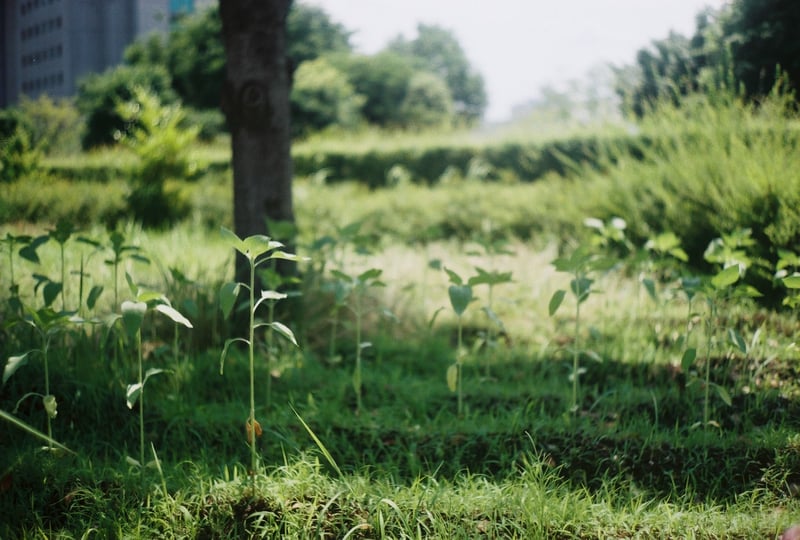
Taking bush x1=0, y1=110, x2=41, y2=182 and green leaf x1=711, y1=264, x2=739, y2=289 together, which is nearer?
green leaf x1=711, y1=264, x2=739, y2=289

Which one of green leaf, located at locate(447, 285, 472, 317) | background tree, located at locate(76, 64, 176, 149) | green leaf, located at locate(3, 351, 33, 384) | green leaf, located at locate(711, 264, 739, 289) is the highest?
background tree, located at locate(76, 64, 176, 149)

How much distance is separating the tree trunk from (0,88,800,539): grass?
432 mm

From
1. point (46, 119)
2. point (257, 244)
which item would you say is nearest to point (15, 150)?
point (46, 119)

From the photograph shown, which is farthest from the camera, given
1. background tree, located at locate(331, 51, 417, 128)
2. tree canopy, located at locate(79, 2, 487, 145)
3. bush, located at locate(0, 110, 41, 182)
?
background tree, located at locate(331, 51, 417, 128)

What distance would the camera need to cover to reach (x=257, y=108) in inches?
126

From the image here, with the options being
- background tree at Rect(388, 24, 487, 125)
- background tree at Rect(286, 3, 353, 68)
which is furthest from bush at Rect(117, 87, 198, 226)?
background tree at Rect(388, 24, 487, 125)

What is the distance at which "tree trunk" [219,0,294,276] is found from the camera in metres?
3.19

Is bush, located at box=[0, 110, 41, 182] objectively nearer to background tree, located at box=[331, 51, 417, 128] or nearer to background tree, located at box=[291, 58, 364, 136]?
background tree, located at box=[291, 58, 364, 136]

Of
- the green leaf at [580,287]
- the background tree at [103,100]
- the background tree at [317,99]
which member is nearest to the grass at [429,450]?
the green leaf at [580,287]

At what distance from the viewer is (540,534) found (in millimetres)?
1563

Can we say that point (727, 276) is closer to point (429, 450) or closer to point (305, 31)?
point (429, 450)

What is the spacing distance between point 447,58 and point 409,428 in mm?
46560

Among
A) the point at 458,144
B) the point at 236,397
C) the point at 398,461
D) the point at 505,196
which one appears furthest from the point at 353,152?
the point at 398,461

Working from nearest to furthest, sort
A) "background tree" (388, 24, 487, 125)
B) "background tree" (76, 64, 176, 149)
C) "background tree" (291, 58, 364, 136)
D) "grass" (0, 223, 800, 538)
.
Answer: "grass" (0, 223, 800, 538)
"background tree" (76, 64, 176, 149)
"background tree" (291, 58, 364, 136)
"background tree" (388, 24, 487, 125)
